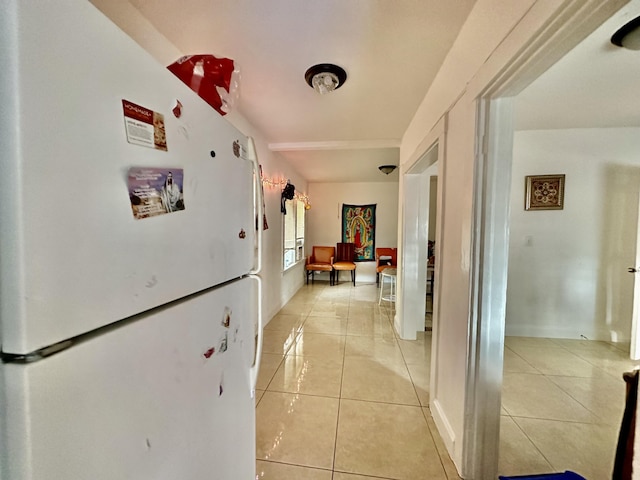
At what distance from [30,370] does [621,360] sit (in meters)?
3.95

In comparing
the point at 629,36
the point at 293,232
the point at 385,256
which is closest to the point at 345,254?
the point at 385,256

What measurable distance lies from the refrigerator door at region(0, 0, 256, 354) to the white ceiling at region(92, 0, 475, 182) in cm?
98

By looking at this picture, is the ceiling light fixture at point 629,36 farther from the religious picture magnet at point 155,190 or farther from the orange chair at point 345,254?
the orange chair at point 345,254

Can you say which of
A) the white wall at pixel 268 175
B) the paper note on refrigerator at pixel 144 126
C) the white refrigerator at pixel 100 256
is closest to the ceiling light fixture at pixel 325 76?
the white wall at pixel 268 175

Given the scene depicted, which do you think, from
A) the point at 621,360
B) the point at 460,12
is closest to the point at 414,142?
the point at 460,12

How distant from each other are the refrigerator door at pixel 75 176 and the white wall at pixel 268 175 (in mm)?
1040

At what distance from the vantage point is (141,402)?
542mm

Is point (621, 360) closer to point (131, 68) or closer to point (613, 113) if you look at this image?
point (613, 113)

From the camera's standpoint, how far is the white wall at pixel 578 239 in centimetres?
272

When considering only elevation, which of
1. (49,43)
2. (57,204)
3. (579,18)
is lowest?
(57,204)

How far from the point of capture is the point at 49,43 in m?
0.38

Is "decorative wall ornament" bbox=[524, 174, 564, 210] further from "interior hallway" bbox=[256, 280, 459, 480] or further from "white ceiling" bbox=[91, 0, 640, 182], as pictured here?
"interior hallway" bbox=[256, 280, 459, 480]

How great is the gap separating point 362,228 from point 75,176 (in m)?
5.78

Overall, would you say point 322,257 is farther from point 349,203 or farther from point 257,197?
point 257,197
